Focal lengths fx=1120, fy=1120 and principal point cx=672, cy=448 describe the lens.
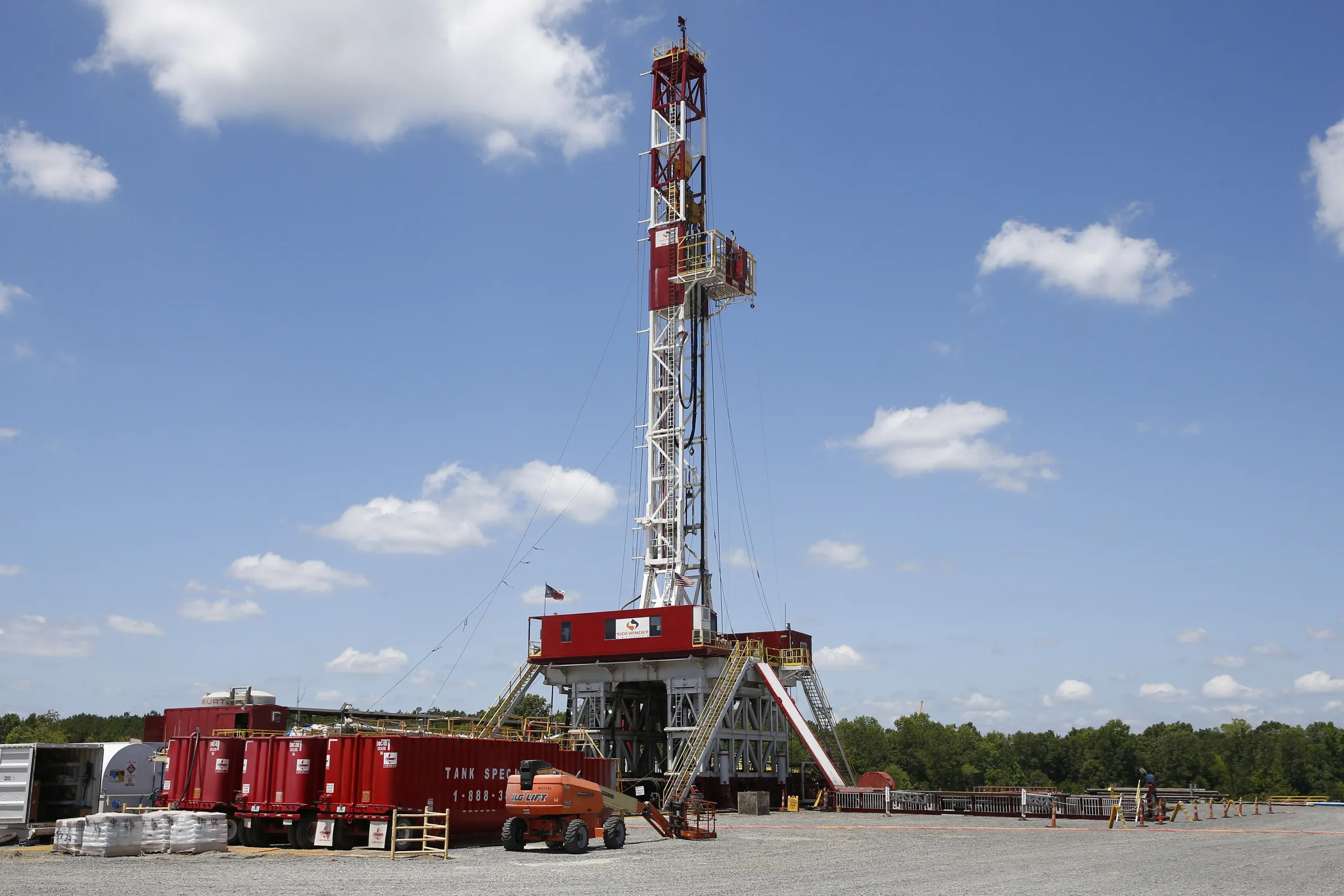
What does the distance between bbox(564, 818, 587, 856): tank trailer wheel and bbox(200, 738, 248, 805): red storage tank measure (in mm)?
8754

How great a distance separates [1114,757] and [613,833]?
97.5 meters

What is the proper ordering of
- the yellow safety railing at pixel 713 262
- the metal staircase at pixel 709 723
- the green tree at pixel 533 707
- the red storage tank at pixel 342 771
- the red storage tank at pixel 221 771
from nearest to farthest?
the red storage tank at pixel 342 771
the red storage tank at pixel 221 771
the metal staircase at pixel 709 723
the yellow safety railing at pixel 713 262
the green tree at pixel 533 707

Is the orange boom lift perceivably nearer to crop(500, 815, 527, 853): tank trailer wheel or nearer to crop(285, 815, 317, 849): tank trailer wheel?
crop(500, 815, 527, 853): tank trailer wheel

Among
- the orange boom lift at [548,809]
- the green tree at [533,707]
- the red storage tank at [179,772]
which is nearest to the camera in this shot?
the orange boom lift at [548,809]

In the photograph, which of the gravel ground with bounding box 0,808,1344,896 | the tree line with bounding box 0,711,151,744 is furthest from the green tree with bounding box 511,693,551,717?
the gravel ground with bounding box 0,808,1344,896

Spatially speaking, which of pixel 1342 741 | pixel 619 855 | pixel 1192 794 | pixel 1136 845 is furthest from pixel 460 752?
pixel 1342 741

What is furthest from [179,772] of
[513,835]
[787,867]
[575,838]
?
[787,867]

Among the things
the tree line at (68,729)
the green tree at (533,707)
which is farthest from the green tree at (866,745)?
the tree line at (68,729)

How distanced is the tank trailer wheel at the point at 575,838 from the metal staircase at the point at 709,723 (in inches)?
446

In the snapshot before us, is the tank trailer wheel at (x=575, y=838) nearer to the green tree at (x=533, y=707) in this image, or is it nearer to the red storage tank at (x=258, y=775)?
the red storage tank at (x=258, y=775)

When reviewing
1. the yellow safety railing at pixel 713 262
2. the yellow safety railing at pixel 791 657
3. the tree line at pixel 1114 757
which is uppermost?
the yellow safety railing at pixel 713 262

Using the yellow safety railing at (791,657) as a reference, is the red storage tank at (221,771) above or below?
below

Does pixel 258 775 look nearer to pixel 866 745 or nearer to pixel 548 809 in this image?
pixel 548 809

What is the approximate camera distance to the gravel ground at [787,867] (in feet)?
56.8
